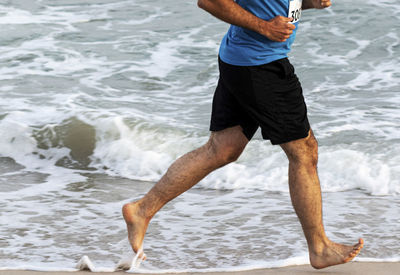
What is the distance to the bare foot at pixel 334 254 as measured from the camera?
3.31m

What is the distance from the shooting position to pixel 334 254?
3.31 meters

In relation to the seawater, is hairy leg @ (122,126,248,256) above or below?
above

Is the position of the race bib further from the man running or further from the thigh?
the thigh

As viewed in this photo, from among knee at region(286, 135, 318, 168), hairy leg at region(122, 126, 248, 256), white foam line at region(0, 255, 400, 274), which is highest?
knee at region(286, 135, 318, 168)

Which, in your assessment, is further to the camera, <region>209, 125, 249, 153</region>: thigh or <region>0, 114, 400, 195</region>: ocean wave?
<region>0, 114, 400, 195</region>: ocean wave

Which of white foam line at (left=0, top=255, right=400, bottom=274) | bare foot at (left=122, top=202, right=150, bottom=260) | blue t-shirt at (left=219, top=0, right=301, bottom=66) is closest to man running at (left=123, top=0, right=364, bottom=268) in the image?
blue t-shirt at (left=219, top=0, right=301, bottom=66)

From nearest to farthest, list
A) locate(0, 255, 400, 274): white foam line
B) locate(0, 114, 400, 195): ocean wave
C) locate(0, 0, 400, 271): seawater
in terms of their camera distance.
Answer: locate(0, 255, 400, 274): white foam line → locate(0, 0, 400, 271): seawater → locate(0, 114, 400, 195): ocean wave

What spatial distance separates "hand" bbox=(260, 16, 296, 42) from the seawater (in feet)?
4.02

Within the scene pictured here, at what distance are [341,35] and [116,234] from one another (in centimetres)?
747

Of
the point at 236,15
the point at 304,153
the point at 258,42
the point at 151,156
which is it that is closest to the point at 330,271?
the point at 304,153

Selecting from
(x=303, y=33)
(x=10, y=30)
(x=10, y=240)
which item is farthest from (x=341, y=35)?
(x=10, y=240)

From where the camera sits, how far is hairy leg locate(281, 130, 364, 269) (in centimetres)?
322

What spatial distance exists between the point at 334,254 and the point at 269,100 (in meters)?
0.79

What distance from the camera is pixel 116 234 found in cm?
436
